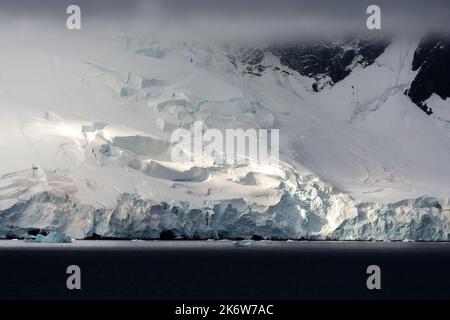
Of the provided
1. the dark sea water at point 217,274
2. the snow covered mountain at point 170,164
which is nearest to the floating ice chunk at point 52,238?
the dark sea water at point 217,274

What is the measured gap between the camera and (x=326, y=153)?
18188cm

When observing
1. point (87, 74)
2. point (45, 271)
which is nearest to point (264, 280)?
point (45, 271)

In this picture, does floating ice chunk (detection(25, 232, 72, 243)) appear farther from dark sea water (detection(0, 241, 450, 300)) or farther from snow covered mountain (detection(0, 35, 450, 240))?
snow covered mountain (detection(0, 35, 450, 240))

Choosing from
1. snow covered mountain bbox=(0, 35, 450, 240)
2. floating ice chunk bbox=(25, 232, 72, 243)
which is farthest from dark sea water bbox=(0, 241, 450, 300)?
snow covered mountain bbox=(0, 35, 450, 240)

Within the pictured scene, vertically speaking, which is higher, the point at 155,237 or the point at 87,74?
the point at 87,74

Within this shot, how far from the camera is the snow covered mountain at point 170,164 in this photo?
13338 cm

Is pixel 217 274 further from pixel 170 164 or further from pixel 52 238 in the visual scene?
pixel 170 164

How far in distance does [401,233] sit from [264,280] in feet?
170

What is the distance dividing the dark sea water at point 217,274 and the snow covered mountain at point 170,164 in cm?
398

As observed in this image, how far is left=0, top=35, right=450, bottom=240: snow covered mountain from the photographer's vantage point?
438 feet

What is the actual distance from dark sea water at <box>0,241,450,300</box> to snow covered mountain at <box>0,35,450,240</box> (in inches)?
157

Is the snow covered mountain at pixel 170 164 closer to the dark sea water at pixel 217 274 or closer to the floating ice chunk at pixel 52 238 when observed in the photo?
the floating ice chunk at pixel 52 238
